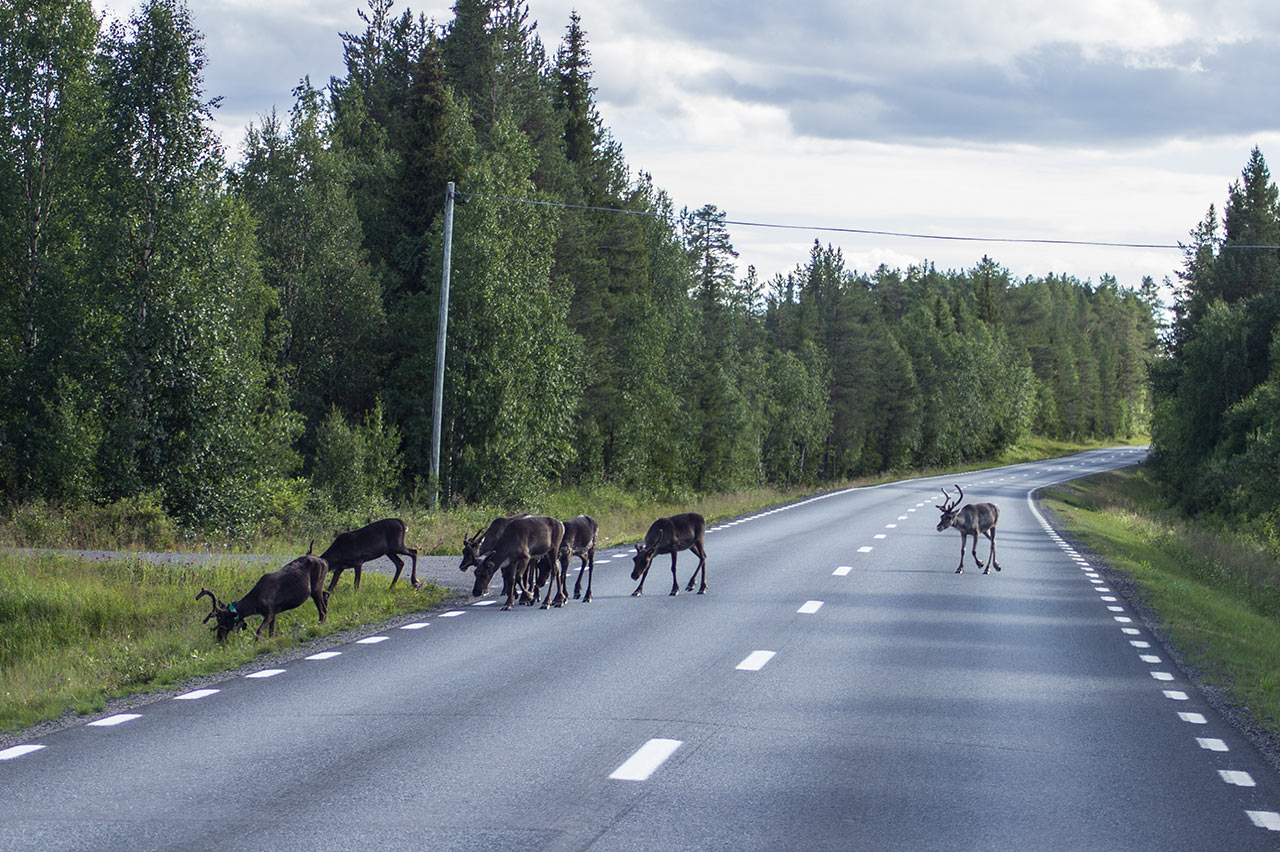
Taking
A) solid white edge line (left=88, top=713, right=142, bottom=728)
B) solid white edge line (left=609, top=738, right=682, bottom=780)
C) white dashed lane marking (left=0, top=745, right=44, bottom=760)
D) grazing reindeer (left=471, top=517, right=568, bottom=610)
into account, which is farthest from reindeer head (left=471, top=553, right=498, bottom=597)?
white dashed lane marking (left=0, top=745, right=44, bottom=760)

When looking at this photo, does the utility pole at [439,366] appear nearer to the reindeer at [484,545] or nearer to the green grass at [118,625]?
the green grass at [118,625]

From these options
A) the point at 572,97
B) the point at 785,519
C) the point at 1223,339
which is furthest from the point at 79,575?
the point at 1223,339

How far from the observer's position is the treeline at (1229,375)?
172 ft

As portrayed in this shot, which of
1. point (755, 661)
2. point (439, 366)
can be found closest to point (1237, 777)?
point (755, 661)

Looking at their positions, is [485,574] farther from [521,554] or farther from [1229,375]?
[1229,375]

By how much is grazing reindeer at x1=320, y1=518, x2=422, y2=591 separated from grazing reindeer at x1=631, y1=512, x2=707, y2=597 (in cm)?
322

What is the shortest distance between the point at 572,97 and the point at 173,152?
36.4 meters

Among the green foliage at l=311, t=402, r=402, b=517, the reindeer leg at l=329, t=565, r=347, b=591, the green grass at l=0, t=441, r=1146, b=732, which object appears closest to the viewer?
the green grass at l=0, t=441, r=1146, b=732

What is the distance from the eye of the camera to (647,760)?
7.77 meters

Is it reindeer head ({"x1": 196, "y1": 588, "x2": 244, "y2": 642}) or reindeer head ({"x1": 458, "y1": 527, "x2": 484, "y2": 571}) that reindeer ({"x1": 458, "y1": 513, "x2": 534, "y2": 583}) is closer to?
reindeer head ({"x1": 458, "y1": 527, "x2": 484, "y2": 571})

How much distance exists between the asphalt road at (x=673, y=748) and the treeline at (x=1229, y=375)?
37559 millimetres

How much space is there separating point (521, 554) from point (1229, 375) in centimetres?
5967

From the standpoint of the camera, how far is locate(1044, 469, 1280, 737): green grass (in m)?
12.2

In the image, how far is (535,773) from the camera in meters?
7.40
